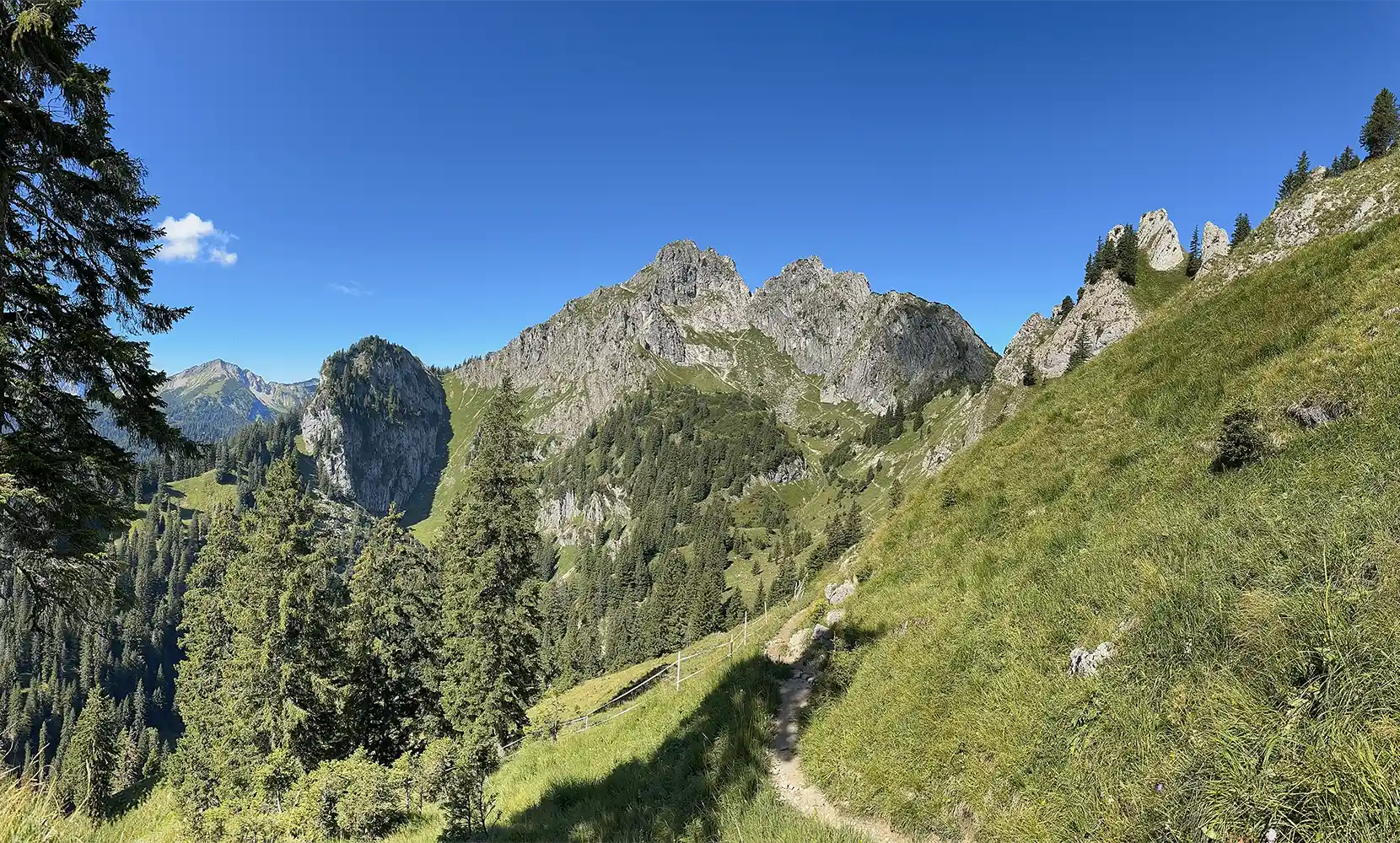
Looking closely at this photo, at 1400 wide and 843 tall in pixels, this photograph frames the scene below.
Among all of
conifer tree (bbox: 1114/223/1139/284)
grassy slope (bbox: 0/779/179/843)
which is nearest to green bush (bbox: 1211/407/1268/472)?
grassy slope (bbox: 0/779/179/843)

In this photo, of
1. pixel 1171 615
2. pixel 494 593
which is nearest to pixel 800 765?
pixel 1171 615

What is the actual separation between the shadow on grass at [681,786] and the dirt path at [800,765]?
28 cm

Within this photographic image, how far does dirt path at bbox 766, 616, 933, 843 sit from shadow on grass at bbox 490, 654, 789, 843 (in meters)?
0.28

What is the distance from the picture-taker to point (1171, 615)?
717 centimetres

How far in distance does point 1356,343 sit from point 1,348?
23544 millimetres

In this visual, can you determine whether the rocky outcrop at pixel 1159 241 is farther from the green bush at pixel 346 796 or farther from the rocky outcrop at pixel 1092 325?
the green bush at pixel 346 796

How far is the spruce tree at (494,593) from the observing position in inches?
927

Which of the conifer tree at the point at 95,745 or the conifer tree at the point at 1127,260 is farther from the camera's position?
the conifer tree at the point at 1127,260

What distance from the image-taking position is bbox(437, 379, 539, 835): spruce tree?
2355cm

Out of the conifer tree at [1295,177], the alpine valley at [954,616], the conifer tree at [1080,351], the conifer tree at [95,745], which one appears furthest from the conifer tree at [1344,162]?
the conifer tree at [95,745]

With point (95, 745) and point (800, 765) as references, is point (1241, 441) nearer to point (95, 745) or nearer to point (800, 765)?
point (800, 765)

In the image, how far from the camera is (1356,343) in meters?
11.1

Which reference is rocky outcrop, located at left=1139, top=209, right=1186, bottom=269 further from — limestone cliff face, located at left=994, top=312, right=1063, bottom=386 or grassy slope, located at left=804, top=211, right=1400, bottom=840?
grassy slope, located at left=804, top=211, right=1400, bottom=840

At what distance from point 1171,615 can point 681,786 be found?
28.4 feet
